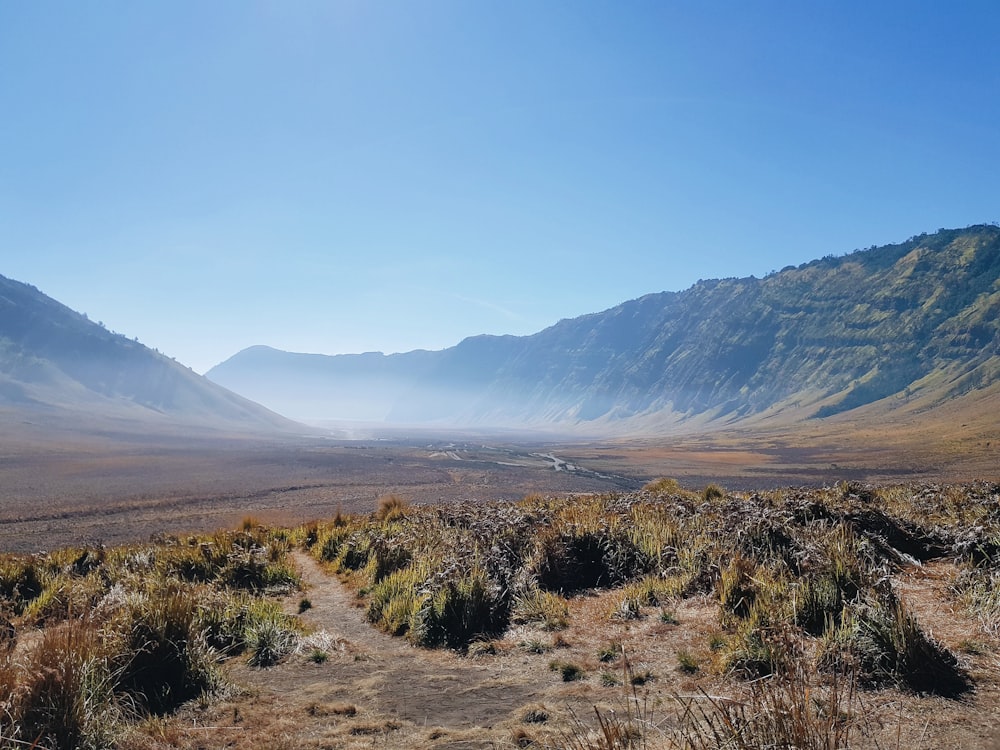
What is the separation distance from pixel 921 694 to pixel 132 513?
3304cm

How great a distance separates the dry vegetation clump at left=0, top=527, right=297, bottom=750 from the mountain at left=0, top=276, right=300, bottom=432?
121963 mm

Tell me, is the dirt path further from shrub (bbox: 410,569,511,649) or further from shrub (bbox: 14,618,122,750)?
shrub (bbox: 14,618,122,750)

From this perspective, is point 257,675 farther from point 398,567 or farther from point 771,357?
point 771,357

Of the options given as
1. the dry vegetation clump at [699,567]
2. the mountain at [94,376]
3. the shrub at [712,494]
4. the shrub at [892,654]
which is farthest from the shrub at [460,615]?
the mountain at [94,376]

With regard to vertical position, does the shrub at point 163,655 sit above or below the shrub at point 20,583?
above

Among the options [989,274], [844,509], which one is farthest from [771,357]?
[844,509]

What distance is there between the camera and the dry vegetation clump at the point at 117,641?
3779mm

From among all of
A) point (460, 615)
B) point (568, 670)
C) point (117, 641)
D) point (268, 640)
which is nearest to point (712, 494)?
point (460, 615)

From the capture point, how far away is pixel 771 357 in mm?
159000

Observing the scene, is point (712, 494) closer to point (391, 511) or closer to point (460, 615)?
point (391, 511)

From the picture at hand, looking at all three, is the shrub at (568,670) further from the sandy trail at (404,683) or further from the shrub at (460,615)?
the shrub at (460,615)

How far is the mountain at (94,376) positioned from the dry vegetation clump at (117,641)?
400 feet

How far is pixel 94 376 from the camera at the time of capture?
5768 inches

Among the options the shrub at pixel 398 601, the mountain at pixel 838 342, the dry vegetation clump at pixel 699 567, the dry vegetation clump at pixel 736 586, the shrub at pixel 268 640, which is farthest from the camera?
the mountain at pixel 838 342
